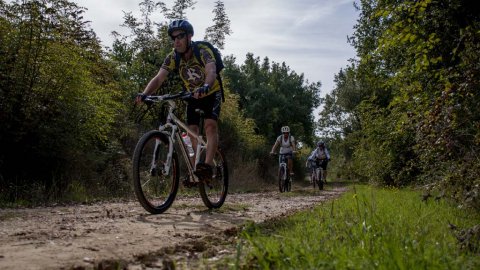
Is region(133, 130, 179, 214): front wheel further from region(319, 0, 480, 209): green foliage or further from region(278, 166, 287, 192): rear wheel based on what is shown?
region(278, 166, 287, 192): rear wheel

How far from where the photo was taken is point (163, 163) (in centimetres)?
555

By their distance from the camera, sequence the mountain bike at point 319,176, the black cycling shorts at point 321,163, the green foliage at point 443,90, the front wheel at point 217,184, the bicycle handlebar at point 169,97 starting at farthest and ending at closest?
the black cycling shorts at point 321,163
the mountain bike at point 319,176
the front wheel at point 217,184
the bicycle handlebar at point 169,97
the green foliage at point 443,90

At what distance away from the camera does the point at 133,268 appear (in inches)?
104

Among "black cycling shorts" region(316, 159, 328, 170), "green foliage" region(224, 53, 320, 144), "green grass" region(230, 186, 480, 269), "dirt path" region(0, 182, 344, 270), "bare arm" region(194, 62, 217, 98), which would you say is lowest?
"dirt path" region(0, 182, 344, 270)

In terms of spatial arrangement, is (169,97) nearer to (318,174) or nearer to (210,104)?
(210,104)

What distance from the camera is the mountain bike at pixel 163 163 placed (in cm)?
522

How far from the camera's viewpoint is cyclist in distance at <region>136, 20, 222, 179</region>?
5715 millimetres

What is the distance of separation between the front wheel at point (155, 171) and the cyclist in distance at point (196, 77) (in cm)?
40

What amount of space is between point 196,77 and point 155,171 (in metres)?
1.37

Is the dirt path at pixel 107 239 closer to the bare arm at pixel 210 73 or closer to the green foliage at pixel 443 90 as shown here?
the bare arm at pixel 210 73

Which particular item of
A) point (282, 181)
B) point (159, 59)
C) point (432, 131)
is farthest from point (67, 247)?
point (159, 59)

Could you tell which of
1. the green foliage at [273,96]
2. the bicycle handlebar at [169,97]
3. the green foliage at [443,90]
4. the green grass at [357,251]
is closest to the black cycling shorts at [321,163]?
the green foliage at [443,90]

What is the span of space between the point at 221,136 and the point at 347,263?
81.3ft

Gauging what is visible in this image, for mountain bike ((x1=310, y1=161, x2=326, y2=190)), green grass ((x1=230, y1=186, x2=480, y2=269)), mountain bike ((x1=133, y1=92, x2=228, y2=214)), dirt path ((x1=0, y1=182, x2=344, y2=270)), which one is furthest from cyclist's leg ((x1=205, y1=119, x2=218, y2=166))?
mountain bike ((x1=310, y1=161, x2=326, y2=190))
